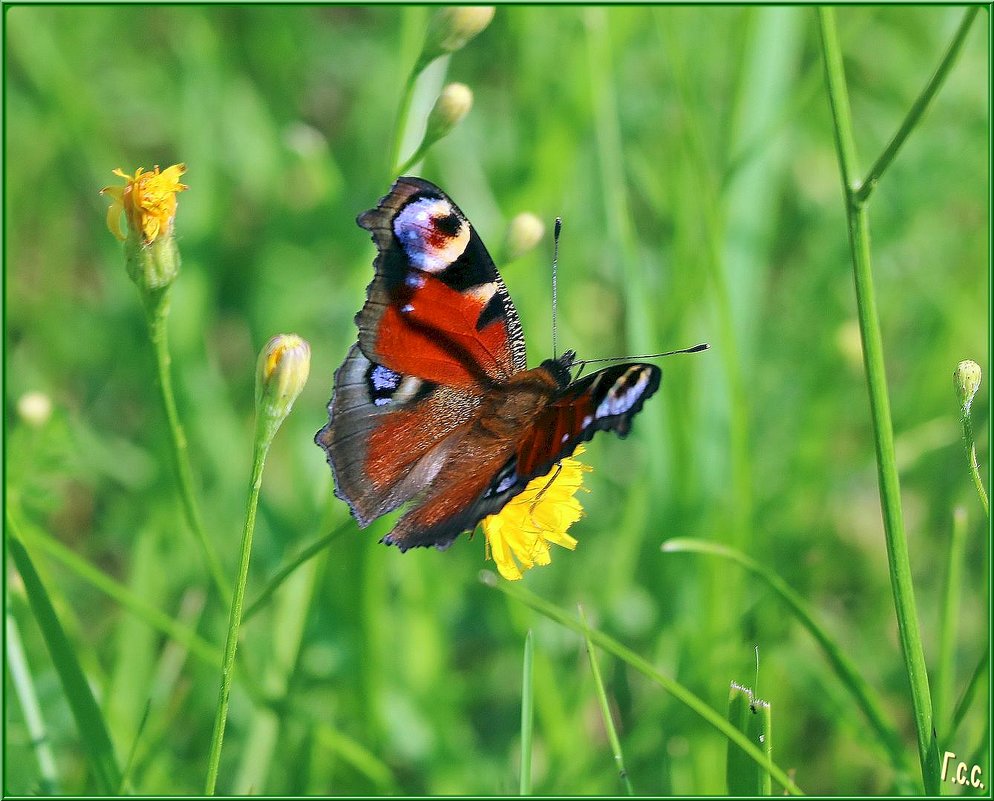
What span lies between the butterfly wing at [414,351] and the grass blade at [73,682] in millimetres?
496

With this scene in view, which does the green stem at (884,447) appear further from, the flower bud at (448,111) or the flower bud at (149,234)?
the flower bud at (149,234)

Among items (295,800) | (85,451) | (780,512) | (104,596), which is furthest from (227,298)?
(295,800)

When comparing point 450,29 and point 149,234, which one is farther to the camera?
point 450,29

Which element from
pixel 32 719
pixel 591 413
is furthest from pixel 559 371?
pixel 32 719

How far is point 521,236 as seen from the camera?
1966 mm

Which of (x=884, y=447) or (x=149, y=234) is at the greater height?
(x=149, y=234)

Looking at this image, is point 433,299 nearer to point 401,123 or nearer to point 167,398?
point 401,123

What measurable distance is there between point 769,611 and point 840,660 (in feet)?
2.82

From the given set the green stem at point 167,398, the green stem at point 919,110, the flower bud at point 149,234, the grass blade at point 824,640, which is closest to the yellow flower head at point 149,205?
the flower bud at point 149,234

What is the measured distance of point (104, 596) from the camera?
2799 mm

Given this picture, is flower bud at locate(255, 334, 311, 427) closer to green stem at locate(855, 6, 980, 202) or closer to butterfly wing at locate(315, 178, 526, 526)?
butterfly wing at locate(315, 178, 526, 526)

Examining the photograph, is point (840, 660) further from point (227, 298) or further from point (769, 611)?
point (227, 298)

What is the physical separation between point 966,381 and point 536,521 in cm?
72

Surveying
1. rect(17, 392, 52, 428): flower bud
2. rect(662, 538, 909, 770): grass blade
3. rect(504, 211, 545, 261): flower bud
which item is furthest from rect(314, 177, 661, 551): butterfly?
rect(17, 392, 52, 428): flower bud
